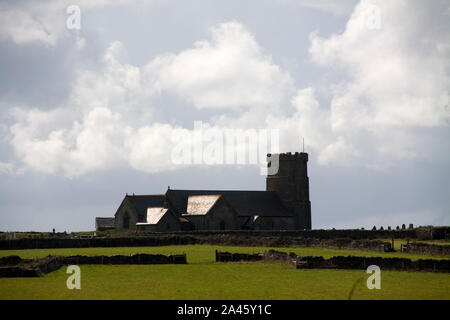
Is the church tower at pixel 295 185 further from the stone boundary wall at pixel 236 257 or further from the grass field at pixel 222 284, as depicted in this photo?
the grass field at pixel 222 284

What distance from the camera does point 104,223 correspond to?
4227 inches

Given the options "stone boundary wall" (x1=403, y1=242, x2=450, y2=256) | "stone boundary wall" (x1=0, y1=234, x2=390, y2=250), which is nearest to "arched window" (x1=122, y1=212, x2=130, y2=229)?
"stone boundary wall" (x1=0, y1=234, x2=390, y2=250)

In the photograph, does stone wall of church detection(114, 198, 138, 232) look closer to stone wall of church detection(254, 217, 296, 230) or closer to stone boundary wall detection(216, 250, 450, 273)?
stone wall of church detection(254, 217, 296, 230)

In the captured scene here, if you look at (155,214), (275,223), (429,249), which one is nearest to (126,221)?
(155,214)

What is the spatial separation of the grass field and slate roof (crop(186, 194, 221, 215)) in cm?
5298

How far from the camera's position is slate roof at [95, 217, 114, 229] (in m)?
106

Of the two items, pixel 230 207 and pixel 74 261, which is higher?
pixel 230 207

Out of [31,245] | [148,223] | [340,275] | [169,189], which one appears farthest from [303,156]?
[340,275]

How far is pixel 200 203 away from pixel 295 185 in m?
15.8

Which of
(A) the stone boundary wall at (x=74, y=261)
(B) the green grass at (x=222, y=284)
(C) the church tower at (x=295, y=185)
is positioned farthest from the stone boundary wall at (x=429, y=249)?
(C) the church tower at (x=295, y=185)

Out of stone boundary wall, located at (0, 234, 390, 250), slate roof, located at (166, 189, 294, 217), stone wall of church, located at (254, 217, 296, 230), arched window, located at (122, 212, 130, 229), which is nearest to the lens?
stone boundary wall, located at (0, 234, 390, 250)

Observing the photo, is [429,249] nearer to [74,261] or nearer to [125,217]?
[74,261]
